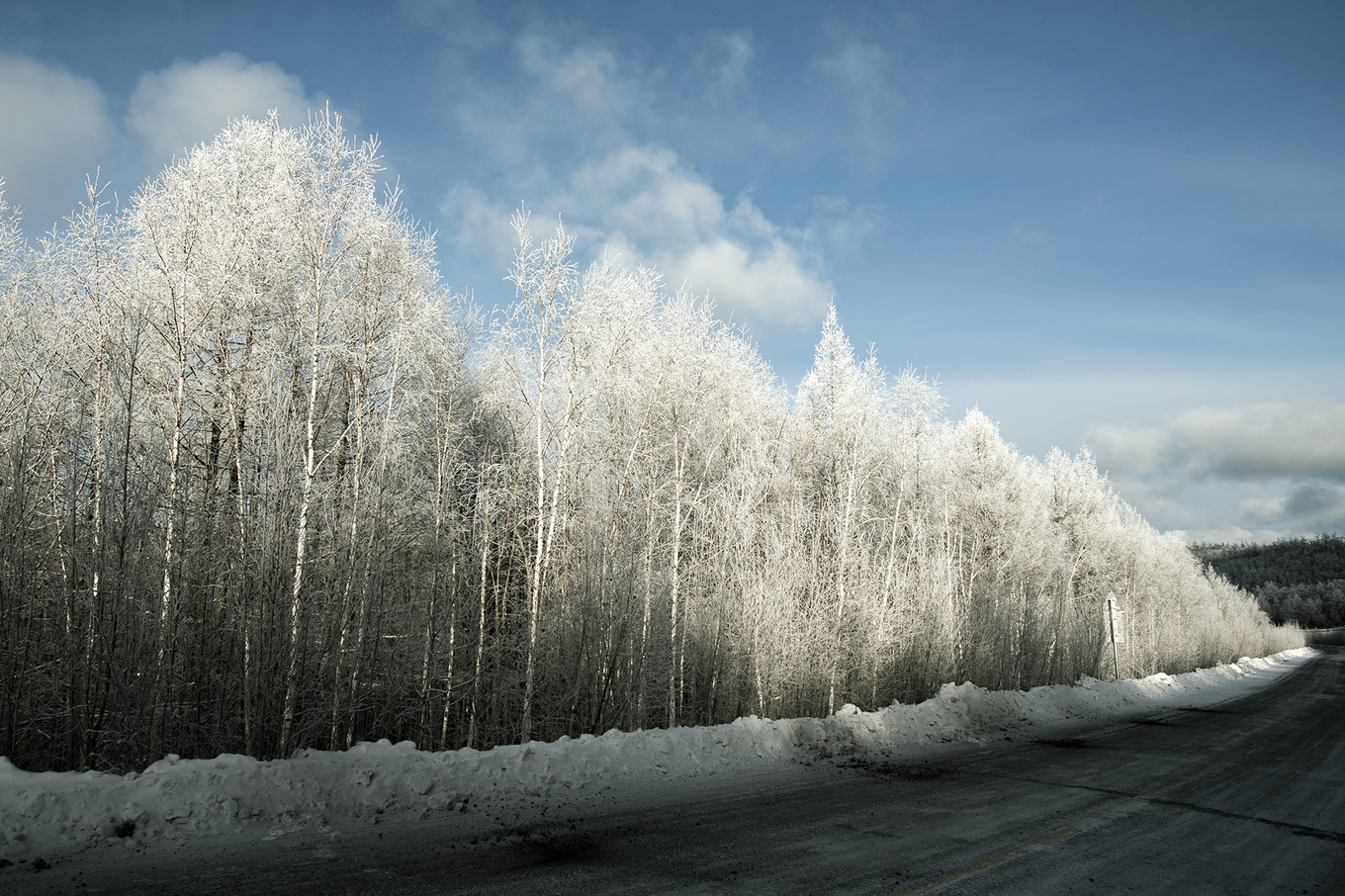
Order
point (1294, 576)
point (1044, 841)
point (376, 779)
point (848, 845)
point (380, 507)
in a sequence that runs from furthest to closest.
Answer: point (1294, 576) < point (380, 507) < point (376, 779) < point (1044, 841) < point (848, 845)

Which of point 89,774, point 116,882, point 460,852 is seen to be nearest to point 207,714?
point 89,774

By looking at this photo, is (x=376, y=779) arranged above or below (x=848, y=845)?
above

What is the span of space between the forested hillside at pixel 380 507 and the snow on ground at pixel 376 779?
7.12 feet

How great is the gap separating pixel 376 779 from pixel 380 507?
3873mm

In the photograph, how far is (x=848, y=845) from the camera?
5203mm

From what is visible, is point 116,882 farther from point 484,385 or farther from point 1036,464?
point 1036,464

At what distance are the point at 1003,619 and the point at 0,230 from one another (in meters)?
25.3

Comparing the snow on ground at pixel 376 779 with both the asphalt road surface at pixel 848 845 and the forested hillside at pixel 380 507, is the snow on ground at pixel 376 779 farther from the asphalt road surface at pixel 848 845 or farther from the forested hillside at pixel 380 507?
the forested hillside at pixel 380 507

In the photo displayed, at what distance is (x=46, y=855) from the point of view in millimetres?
4145

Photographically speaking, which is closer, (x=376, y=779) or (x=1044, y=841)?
(x=1044, y=841)

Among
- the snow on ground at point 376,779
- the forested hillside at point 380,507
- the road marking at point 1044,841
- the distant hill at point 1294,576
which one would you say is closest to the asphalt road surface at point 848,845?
the road marking at point 1044,841

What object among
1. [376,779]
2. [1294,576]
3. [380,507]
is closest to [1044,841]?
[376,779]

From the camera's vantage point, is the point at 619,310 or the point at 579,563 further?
the point at 619,310

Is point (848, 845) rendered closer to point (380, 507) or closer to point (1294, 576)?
point (380, 507)
